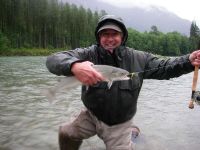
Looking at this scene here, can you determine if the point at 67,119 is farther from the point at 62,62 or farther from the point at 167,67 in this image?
the point at 62,62

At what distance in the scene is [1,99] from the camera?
13.4 m

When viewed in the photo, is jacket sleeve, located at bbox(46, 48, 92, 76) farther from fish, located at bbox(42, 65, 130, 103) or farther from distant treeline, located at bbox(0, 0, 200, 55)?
distant treeline, located at bbox(0, 0, 200, 55)

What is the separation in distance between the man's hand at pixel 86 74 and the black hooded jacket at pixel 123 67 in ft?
3.05

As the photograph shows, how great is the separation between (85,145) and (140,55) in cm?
301

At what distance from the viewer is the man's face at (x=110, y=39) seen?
5.57m

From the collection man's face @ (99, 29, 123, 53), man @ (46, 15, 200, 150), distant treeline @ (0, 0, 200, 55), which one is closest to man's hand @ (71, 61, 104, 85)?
man @ (46, 15, 200, 150)

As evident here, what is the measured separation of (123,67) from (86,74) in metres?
1.58

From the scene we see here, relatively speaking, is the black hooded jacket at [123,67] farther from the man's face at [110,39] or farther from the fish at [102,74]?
the fish at [102,74]

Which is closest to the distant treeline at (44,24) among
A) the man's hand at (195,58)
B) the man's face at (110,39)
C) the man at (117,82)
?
the man at (117,82)

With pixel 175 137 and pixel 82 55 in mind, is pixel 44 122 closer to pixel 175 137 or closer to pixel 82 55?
pixel 175 137

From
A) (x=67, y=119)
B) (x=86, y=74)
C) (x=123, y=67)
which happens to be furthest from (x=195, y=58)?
(x=67, y=119)

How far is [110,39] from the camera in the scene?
5.58m

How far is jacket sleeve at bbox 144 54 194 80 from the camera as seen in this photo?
5.59 m

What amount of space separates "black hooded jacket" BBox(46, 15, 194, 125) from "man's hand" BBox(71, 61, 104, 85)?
930mm
